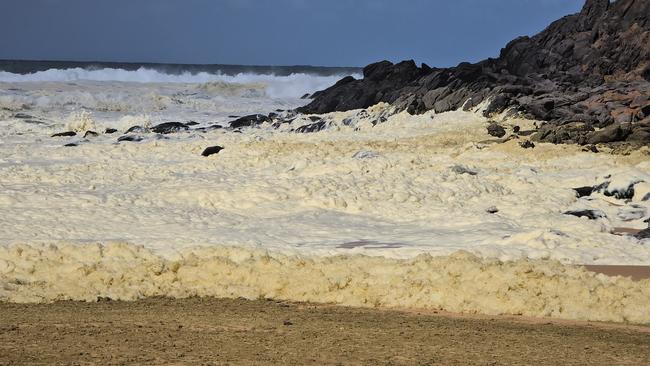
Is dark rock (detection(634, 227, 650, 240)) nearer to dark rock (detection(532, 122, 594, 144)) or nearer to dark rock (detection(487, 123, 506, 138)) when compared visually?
dark rock (detection(532, 122, 594, 144))

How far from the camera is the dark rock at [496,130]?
22.4 metres

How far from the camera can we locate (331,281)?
9094 mm

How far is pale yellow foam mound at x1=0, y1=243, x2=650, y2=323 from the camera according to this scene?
28.1ft

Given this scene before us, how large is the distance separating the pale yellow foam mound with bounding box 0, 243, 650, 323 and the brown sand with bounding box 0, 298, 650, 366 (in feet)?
1.01

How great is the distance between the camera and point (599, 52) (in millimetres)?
34375

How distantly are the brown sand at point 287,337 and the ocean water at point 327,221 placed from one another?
0.51 m

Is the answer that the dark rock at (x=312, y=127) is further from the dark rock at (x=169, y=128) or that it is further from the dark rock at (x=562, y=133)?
the dark rock at (x=562, y=133)

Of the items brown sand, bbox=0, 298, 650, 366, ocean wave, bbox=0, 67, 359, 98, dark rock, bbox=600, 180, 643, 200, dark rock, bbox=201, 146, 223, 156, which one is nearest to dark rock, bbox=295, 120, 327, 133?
dark rock, bbox=201, 146, 223, 156

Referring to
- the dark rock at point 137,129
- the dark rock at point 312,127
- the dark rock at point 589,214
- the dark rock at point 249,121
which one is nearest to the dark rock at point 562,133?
the dark rock at point 312,127

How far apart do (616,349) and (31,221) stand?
7735 millimetres

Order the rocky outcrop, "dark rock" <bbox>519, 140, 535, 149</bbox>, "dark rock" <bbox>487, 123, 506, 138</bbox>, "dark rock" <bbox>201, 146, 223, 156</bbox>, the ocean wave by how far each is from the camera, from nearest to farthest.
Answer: "dark rock" <bbox>201, 146, 223, 156</bbox> → "dark rock" <bbox>519, 140, 535, 149</bbox> → "dark rock" <bbox>487, 123, 506, 138</bbox> → the rocky outcrop → the ocean wave

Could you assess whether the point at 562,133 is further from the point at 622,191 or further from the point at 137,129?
the point at 137,129

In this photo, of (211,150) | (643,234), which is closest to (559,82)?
(211,150)

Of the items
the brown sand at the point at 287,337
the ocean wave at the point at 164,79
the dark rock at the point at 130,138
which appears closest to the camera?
the brown sand at the point at 287,337
